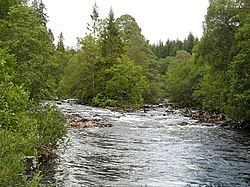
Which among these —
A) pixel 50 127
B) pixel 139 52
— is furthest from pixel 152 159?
pixel 139 52

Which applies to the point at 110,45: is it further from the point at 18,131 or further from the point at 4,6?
the point at 18,131

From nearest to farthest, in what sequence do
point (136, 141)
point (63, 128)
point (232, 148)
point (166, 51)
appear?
point (63, 128) < point (232, 148) < point (136, 141) < point (166, 51)

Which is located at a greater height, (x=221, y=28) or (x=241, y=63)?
(x=221, y=28)

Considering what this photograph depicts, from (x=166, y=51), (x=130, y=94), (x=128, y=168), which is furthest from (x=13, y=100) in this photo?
(x=166, y=51)

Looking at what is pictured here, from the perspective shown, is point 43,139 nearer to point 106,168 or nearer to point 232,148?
point 106,168

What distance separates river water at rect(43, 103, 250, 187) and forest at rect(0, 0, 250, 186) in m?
1.55

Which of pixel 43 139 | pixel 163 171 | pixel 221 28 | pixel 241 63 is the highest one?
pixel 221 28

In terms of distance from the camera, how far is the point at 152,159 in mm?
15281

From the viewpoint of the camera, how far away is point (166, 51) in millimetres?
140000

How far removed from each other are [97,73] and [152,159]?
43.2m

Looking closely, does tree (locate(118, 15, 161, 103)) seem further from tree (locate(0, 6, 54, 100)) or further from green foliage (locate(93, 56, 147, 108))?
tree (locate(0, 6, 54, 100))

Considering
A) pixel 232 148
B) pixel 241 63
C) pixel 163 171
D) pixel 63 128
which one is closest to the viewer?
pixel 163 171

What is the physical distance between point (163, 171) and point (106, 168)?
86.5 inches

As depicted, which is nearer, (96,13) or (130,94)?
(130,94)
